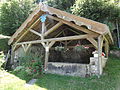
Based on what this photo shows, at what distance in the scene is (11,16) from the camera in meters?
12.3

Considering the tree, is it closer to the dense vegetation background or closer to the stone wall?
the dense vegetation background

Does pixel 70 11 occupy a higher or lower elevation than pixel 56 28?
higher

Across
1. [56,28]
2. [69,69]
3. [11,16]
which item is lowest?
[69,69]

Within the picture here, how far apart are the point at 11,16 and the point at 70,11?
6267mm

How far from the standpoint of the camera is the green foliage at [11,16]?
11841 mm

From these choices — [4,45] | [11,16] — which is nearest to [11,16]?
[11,16]

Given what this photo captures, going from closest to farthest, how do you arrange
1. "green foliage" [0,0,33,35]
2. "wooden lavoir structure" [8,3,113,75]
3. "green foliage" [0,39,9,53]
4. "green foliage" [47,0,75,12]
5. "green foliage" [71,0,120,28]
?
1. "wooden lavoir structure" [8,3,113,75]
2. "green foliage" [0,39,9,53]
3. "green foliage" [71,0,120,28]
4. "green foliage" [0,0,33,35]
5. "green foliage" [47,0,75,12]

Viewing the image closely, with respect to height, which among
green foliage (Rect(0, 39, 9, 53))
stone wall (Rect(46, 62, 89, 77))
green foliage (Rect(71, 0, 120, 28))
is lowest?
stone wall (Rect(46, 62, 89, 77))

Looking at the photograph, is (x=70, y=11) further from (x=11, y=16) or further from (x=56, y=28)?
(x=56, y=28)

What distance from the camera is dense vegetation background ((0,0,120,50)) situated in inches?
389

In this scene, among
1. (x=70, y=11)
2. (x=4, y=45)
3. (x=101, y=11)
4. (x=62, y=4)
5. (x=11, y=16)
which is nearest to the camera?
(x=4, y=45)

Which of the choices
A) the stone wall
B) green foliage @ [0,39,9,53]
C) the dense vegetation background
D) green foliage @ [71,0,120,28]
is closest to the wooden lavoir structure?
the stone wall

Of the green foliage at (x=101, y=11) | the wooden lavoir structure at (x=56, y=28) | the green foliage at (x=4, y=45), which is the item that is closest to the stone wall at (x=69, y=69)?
the wooden lavoir structure at (x=56, y=28)

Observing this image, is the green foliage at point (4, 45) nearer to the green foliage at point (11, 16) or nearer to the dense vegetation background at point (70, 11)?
the dense vegetation background at point (70, 11)
